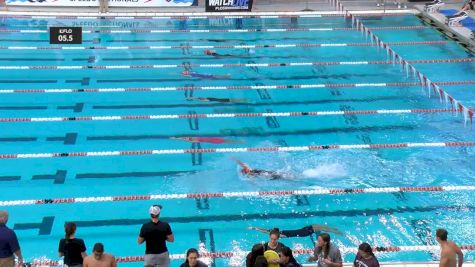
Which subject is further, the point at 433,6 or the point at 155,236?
the point at 433,6

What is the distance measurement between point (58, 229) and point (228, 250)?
83.4 inches

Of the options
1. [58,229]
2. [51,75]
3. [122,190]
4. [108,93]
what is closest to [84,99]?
[108,93]

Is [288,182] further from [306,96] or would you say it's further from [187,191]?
[306,96]

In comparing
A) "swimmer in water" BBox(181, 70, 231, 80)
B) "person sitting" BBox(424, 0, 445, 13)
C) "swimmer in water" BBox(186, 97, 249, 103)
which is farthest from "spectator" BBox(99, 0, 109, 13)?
"person sitting" BBox(424, 0, 445, 13)

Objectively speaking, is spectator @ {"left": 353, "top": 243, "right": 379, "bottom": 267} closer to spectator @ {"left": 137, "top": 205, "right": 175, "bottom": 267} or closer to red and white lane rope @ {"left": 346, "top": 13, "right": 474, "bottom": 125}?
spectator @ {"left": 137, "top": 205, "right": 175, "bottom": 267}

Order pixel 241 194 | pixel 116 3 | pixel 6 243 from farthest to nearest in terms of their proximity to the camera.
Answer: pixel 116 3 < pixel 241 194 < pixel 6 243

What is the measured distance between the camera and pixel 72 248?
18.4 feet

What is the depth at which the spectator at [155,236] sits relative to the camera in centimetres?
580

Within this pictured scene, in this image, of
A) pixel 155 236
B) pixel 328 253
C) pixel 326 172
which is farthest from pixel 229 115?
pixel 328 253

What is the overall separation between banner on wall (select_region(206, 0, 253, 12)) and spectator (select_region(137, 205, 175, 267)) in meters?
12.1

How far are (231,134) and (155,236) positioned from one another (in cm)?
479

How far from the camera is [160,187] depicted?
880cm

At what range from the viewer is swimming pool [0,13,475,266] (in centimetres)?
803

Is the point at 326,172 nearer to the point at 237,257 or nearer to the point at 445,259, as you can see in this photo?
the point at 237,257
